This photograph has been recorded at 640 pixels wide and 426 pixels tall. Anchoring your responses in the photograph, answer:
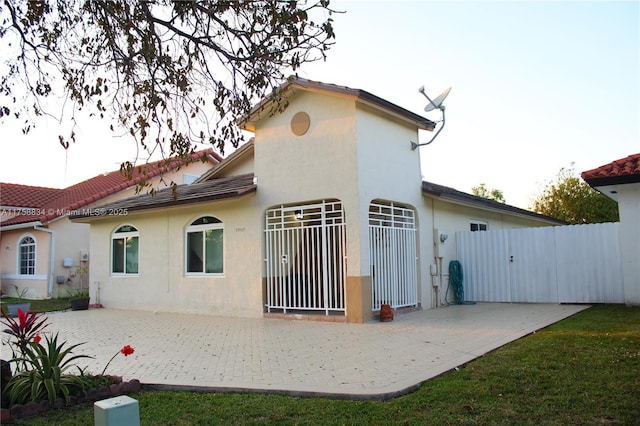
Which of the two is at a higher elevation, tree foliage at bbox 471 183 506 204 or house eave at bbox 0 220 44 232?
tree foliage at bbox 471 183 506 204

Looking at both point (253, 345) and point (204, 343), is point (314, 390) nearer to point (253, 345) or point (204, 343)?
point (253, 345)

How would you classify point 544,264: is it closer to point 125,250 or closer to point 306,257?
point 306,257

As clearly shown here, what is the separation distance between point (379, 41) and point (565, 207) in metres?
28.7

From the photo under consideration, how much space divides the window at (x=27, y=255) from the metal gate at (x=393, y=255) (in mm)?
15783

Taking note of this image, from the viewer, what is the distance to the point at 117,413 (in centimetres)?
374

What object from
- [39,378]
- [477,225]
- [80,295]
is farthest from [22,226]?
[477,225]

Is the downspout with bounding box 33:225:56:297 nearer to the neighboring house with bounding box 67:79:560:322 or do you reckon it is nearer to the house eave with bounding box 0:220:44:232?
the house eave with bounding box 0:220:44:232

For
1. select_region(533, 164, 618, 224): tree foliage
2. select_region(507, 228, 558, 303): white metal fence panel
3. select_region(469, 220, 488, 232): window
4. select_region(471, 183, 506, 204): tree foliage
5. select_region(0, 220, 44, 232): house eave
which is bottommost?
select_region(507, 228, 558, 303): white metal fence panel

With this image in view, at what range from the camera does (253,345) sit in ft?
29.7

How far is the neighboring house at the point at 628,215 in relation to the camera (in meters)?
11.7

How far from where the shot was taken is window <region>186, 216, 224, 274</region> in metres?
14.0

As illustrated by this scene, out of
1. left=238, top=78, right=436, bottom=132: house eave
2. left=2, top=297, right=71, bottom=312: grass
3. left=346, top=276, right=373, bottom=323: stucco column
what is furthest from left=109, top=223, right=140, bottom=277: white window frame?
left=346, top=276, right=373, bottom=323: stucco column

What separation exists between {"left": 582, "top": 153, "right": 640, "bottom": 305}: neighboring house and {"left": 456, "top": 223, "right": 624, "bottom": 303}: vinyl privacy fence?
72 centimetres

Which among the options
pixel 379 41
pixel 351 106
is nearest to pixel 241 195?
pixel 351 106
